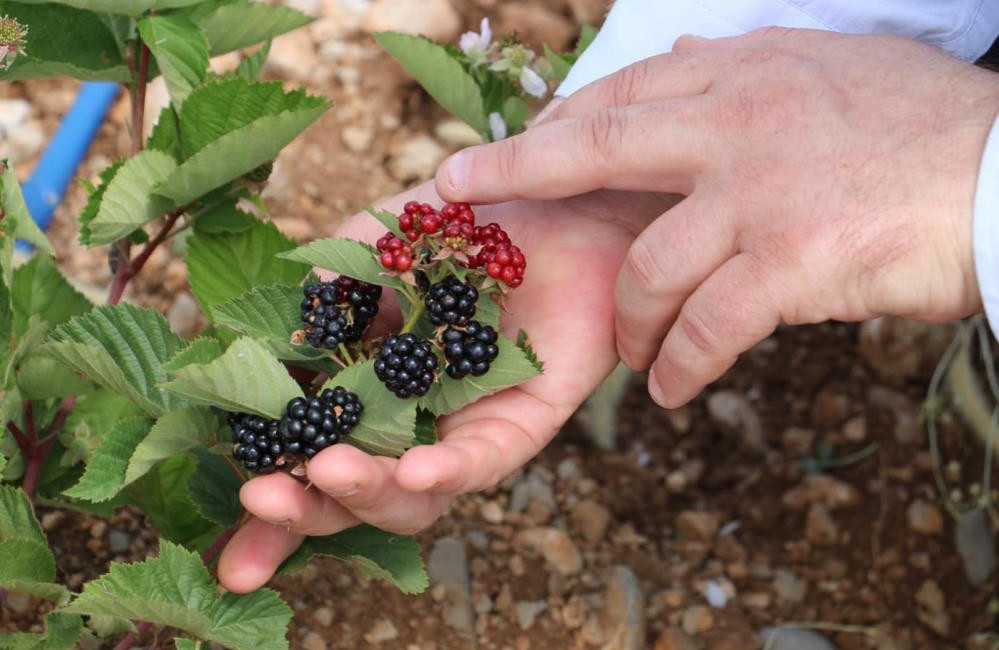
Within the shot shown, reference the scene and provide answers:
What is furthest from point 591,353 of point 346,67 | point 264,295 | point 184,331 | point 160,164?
point 346,67

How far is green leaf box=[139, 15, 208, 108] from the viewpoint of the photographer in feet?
3.60

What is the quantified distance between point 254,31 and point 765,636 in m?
1.09

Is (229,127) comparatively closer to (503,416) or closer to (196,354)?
(196,354)

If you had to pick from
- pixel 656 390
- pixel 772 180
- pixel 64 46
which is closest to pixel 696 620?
pixel 656 390

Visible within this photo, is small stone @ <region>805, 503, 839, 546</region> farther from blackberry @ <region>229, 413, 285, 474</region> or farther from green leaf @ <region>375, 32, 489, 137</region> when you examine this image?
blackberry @ <region>229, 413, 285, 474</region>

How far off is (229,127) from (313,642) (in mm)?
611

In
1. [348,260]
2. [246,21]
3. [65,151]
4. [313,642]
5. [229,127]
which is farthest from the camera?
[65,151]

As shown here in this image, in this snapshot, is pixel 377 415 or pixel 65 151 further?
Result: pixel 65 151

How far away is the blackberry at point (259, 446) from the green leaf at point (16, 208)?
0.27 metres

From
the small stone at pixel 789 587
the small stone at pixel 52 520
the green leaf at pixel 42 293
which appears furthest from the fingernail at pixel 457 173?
the small stone at pixel 789 587

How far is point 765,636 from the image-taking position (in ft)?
5.38

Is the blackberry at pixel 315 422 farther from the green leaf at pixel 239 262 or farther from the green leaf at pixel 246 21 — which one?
the green leaf at pixel 246 21

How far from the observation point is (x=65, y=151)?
1.96 metres

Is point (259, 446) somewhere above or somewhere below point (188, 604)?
above
